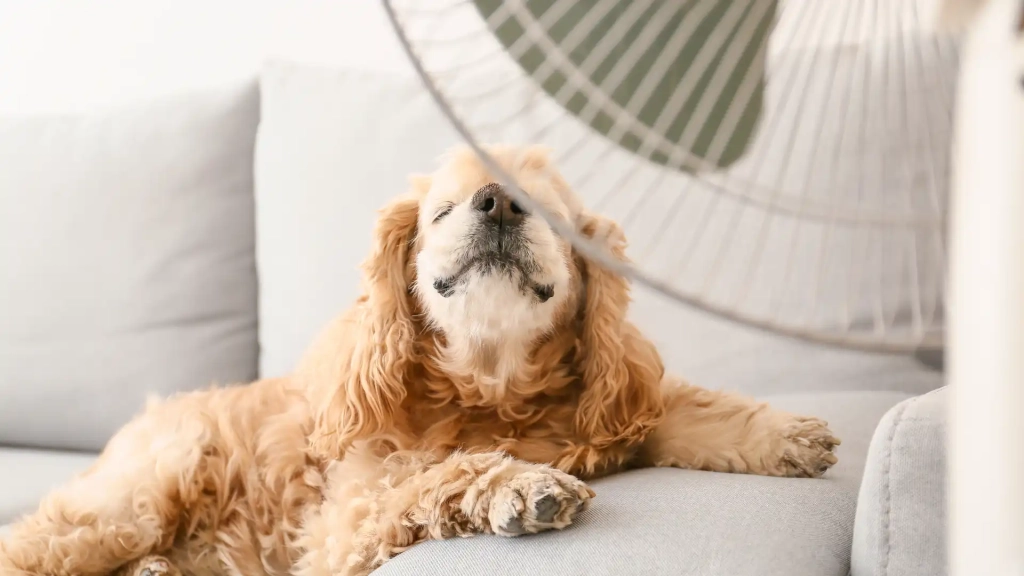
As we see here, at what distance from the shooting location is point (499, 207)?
109cm

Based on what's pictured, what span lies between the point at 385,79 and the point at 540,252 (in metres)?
0.81

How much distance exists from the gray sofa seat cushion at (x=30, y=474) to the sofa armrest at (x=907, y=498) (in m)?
1.35

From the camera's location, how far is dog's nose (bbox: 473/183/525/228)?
1089 millimetres

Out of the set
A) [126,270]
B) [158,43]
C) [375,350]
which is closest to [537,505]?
[375,350]

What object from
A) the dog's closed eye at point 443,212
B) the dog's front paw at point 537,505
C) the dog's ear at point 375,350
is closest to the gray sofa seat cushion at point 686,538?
the dog's front paw at point 537,505

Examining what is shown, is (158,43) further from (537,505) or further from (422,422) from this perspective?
(537,505)

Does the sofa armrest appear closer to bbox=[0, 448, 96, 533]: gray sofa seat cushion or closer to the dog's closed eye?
the dog's closed eye

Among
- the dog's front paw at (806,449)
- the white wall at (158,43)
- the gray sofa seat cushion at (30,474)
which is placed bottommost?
the gray sofa seat cushion at (30,474)

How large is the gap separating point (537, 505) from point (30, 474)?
1.25 m

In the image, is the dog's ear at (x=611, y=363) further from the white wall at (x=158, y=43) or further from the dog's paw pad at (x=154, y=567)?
the white wall at (x=158, y=43)

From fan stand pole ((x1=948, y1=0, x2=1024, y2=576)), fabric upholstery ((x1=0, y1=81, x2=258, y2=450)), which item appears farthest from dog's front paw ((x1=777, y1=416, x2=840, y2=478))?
fabric upholstery ((x1=0, y1=81, x2=258, y2=450))

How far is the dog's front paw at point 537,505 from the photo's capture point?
856mm

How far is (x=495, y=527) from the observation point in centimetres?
88

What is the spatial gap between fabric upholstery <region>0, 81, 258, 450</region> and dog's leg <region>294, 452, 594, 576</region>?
2.51ft
